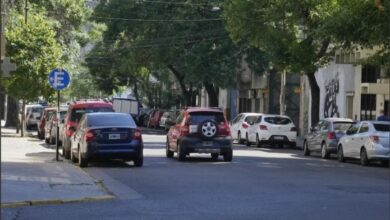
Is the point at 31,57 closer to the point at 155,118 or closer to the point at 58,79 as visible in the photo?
the point at 58,79

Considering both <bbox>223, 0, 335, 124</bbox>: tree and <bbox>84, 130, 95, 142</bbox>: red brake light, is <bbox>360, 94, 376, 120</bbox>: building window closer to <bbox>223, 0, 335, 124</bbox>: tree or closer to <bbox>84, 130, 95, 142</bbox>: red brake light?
<bbox>223, 0, 335, 124</bbox>: tree

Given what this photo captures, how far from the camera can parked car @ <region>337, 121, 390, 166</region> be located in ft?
79.1

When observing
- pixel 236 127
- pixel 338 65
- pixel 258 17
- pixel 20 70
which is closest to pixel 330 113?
pixel 338 65

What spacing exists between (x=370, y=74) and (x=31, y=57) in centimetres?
1677

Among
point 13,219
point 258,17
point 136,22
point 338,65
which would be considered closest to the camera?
point 13,219

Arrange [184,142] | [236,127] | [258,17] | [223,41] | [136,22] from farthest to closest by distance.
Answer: [136,22] → [223,41] → [236,127] → [258,17] → [184,142]

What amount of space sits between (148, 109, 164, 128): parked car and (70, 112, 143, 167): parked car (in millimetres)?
Answer: 39409

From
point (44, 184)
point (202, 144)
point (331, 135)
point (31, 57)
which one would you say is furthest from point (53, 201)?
point (31, 57)

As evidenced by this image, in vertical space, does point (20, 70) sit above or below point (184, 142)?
above

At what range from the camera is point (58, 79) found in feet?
78.2

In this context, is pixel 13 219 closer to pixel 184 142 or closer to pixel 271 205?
pixel 271 205

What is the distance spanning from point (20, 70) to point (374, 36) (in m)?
19.6

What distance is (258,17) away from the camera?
3428cm

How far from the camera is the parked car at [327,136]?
28.2 metres
